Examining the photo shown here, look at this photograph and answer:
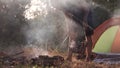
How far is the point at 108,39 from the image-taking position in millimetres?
8859

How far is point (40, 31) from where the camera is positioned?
14852mm

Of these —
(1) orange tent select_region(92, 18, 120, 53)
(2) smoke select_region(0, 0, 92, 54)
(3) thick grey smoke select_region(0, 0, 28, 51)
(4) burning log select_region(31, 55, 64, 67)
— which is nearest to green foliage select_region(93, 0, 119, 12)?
(2) smoke select_region(0, 0, 92, 54)

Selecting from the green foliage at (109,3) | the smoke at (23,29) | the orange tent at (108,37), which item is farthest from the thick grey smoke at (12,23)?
the orange tent at (108,37)

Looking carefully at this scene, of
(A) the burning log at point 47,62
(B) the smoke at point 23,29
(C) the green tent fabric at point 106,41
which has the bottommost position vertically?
(A) the burning log at point 47,62

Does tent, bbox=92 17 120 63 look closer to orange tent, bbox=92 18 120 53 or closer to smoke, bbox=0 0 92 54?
orange tent, bbox=92 18 120 53

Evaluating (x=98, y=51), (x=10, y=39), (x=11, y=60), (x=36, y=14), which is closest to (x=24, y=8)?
(x=10, y=39)

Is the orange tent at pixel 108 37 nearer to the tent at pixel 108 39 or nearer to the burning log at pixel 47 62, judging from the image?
the tent at pixel 108 39

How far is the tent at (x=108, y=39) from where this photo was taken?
8.66 m

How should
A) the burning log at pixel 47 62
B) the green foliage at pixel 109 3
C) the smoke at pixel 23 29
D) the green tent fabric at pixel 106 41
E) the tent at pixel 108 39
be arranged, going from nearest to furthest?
1. the burning log at pixel 47 62
2. the tent at pixel 108 39
3. the green tent fabric at pixel 106 41
4. the green foliage at pixel 109 3
5. the smoke at pixel 23 29

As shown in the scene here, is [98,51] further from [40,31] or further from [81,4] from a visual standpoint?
[40,31]

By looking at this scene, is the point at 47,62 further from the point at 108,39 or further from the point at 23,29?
the point at 23,29

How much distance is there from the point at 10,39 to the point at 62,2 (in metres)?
5.40

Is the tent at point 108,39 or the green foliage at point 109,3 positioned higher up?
the green foliage at point 109,3

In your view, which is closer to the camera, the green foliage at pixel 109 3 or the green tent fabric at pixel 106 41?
the green tent fabric at pixel 106 41
